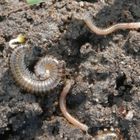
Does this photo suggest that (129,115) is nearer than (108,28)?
Yes

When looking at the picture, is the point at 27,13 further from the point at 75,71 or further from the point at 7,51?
the point at 75,71

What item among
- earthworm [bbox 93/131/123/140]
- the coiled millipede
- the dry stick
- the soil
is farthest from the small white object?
the coiled millipede

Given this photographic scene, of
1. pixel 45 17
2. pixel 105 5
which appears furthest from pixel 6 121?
pixel 105 5

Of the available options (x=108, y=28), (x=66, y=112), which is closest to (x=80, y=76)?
(x=66, y=112)

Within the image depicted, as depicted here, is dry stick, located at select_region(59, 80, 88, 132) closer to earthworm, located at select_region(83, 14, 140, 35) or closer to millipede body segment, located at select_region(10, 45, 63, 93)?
millipede body segment, located at select_region(10, 45, 63, 93)

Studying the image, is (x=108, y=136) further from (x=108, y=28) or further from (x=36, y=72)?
(x=108, y=28)

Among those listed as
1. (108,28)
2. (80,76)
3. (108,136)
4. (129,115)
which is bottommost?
(108,136)

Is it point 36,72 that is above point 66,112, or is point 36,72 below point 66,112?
above
